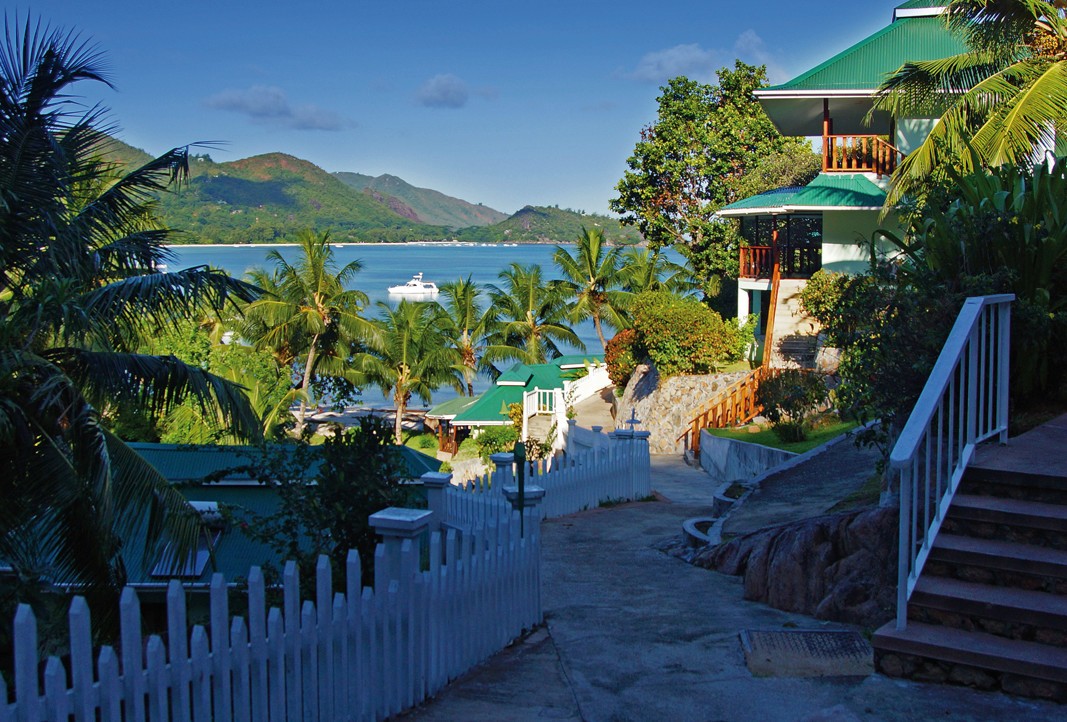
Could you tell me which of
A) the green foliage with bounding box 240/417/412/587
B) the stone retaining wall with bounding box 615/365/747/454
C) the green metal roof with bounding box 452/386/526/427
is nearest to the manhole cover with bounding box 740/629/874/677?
the green foliage with bounding box 240/417/412/587

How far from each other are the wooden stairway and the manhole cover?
0.32m

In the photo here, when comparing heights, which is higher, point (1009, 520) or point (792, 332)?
point (792, 332)

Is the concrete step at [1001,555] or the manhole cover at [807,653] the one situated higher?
the concrete step at [1001,555]

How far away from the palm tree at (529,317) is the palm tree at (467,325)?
69cm

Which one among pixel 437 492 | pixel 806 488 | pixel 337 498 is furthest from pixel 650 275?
pixel 337 498

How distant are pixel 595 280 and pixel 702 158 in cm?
804

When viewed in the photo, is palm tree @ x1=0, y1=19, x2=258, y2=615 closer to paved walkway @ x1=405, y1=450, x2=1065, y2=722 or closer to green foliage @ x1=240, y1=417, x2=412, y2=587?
green foliage @ x1=240, y1=417, x2=412, y2=587

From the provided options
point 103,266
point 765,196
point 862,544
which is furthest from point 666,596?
point 765,196

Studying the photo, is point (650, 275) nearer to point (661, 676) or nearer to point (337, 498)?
point (337, 498)

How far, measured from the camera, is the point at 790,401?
2111 cm

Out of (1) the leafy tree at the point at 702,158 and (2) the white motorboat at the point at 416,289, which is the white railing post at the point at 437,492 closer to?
(1) the leafy tree at the point at 702,158

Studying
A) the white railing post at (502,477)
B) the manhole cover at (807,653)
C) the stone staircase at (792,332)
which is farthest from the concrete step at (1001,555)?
the stone staircase at (792,332)

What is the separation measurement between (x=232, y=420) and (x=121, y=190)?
2483 mm

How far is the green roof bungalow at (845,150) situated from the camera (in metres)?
28.5
